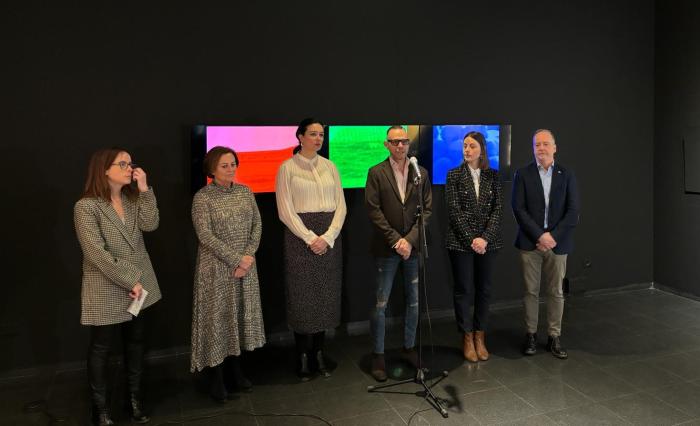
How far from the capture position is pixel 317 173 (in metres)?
3.50

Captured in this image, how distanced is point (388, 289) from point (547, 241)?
47.0 inches

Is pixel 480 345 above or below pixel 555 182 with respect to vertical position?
below

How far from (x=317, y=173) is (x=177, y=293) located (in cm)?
147

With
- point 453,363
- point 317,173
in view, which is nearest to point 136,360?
point 317,173

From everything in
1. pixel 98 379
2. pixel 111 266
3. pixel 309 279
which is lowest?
pixel 98 379

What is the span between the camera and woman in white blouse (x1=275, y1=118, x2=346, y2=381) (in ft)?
11.2

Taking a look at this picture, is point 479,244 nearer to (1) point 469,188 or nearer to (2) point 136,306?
(1) point 469,188

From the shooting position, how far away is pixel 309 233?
11.2ft

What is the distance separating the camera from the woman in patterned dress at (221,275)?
3188mm

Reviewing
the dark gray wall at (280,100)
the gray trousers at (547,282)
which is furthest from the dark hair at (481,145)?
the dark gray wall at (280,100)

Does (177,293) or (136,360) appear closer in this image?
(136,360)

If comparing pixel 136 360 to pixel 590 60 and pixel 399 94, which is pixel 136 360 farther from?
pixel 590 60

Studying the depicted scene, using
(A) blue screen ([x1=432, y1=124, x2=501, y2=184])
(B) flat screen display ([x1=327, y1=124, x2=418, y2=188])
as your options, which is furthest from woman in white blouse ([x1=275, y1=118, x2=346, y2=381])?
(A) blue screen ([x1=432, y1=124, x2=501, y2=184])

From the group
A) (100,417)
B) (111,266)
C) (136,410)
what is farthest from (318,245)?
(100,417)
